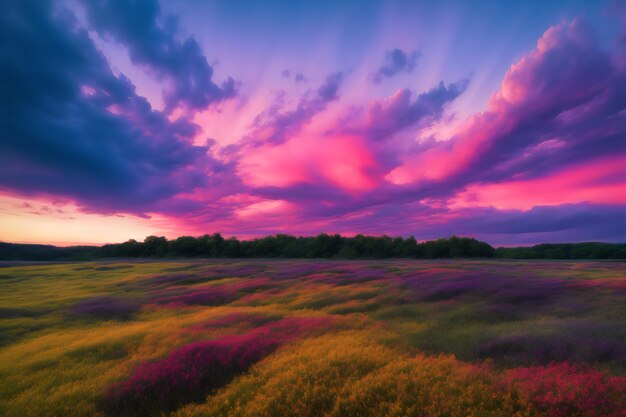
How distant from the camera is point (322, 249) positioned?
300 ft

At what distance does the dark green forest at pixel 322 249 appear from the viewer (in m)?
80.6

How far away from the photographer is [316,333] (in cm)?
1329

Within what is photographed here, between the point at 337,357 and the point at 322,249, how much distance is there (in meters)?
82.0

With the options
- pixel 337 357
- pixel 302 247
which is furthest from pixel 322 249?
pixel 337 357

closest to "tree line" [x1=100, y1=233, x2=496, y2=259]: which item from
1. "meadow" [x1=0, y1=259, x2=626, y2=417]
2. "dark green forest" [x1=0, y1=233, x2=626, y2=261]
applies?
"dark green forest" [x1=0, y1=233, x2=626, y2=261]

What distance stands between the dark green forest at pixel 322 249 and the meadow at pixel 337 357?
6445cm

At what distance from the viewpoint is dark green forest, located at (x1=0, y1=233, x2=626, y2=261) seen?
80569 millimetres

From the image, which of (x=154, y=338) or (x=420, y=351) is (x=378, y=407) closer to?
(x=420, y=351)

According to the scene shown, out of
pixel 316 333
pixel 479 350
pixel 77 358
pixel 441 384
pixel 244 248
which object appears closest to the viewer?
pixel 441 384

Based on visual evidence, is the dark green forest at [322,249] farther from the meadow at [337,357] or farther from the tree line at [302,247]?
the meadow at [337,357]

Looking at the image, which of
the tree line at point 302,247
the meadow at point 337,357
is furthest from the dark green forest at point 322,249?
the meadow at point 337,357

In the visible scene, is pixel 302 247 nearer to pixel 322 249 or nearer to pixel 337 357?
pixel 322 249

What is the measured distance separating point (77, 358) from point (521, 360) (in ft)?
51.5

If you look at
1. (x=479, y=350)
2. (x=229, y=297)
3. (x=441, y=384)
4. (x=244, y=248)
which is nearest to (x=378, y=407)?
(x=441, y=384)
